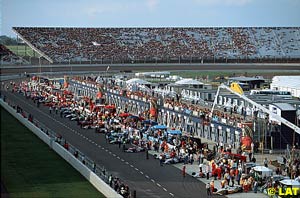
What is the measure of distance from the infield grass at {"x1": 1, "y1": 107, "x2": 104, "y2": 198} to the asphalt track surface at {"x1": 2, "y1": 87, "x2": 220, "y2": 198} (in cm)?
206

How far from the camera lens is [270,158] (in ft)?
105

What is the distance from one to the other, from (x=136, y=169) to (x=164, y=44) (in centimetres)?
9220

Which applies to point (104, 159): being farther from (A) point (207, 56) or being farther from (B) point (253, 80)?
(A) point (207, 56)

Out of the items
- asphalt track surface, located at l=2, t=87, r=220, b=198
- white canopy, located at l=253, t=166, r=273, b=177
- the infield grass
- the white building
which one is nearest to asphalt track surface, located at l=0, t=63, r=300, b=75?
the white building

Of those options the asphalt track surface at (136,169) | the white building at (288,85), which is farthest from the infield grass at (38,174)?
the white building at (288,85)

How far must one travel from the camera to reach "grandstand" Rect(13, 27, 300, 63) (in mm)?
110312

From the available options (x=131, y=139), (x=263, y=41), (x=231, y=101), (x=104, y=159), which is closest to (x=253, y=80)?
(x=231, y=101)

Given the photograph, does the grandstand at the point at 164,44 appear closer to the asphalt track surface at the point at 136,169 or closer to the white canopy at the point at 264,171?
the asphalt track surface at the point at 136,169

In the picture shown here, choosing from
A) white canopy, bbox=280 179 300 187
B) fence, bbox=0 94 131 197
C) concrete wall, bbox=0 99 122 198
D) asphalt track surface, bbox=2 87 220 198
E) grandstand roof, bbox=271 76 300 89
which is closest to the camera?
concrete wall, bbox=0 99 122 198

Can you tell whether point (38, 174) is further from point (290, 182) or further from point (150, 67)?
point (150, 67)

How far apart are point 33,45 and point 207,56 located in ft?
97.3

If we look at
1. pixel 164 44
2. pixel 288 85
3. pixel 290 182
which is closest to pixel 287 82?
pixel 288 85

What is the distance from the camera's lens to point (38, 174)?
2673 centimetres

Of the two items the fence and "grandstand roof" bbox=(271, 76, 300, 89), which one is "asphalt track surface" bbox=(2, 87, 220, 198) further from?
"grandstand roof" bbox=(271, 76, 300, 89)
